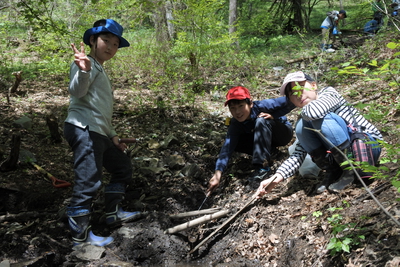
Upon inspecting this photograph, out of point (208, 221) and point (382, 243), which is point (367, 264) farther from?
point (208, 221)

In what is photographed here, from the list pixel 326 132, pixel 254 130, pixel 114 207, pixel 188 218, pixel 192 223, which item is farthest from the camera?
pixel 254 130

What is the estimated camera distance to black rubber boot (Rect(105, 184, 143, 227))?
3.27 m

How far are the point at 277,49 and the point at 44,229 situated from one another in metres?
9.70

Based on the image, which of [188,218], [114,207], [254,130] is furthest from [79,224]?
[254,130]

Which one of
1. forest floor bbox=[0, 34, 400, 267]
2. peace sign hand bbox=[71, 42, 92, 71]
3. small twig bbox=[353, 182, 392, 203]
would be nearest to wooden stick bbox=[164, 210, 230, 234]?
forest floor bbox=[0, 34, 400, 267]

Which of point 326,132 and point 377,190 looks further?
point 326,132

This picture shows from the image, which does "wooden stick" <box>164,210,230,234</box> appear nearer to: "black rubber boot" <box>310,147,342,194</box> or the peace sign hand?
"black rubber boot" <box>310,147,342,194</box>

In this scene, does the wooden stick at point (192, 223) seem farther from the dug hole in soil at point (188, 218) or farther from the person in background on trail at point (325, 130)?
the person in background on trail at point (325, 130)

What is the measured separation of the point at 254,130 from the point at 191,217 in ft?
4.22

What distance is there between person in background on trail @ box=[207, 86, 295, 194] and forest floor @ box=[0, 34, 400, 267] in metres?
0.27

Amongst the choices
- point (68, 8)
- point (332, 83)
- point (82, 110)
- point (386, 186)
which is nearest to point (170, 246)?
point (82, 110)

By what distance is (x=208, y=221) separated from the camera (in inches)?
128

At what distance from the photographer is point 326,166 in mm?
3102

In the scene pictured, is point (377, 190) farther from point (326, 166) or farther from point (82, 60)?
point (82, 60)
